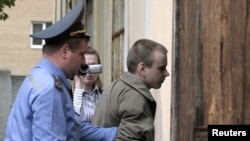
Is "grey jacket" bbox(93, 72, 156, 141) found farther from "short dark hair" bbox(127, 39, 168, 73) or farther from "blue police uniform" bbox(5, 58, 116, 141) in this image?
"blue police uniform" bbox(5, 58, 116, 141)

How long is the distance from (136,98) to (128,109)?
0.26 ft

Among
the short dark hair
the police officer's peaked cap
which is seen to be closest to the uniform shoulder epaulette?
the police officer's peaked cap

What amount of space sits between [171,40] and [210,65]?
0.35 meters

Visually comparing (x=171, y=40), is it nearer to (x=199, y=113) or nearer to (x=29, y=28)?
(x=199, y=113)

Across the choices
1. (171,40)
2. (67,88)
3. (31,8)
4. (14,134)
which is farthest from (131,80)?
(31,8)

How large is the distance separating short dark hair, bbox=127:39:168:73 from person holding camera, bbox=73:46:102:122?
40.4 inches

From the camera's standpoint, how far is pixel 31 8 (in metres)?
30.8

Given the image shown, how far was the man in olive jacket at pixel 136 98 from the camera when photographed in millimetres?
3791

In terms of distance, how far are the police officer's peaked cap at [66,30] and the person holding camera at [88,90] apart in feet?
4.99

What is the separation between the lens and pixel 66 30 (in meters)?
3.44

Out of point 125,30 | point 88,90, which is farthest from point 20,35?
point 88,90

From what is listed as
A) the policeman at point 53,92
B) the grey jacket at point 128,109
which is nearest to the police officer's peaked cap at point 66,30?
the policeman at point 53,92

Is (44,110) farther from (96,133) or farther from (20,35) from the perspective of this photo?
(20,35)

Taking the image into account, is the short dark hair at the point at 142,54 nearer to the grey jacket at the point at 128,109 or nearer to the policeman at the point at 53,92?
the grey jacket at the point at 128,109
